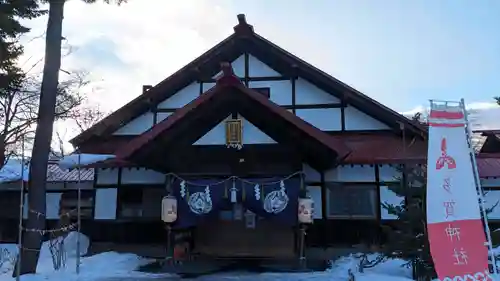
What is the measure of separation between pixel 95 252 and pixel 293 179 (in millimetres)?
6335

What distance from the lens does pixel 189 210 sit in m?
10.2

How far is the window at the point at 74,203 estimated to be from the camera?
53.5 ft

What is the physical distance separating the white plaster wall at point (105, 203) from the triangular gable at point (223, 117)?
3.37 metres

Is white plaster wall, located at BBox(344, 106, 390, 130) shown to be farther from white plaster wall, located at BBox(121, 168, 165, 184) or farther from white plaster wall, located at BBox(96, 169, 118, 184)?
white plaster wall, located at BBox(96, 169, 118, 184)

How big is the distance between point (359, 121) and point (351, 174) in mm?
1601

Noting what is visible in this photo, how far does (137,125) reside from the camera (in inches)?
544

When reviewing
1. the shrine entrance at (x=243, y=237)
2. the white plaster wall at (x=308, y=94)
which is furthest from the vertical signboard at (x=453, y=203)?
the white plaster wall at (x=308, y=94)

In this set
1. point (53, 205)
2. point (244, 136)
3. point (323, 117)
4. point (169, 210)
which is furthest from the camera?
point (53, 205)

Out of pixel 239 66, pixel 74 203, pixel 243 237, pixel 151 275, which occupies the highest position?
pixel 239 66

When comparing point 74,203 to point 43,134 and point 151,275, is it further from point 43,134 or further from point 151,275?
point 151,275

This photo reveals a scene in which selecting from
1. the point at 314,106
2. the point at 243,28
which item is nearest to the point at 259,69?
the point at 243,28

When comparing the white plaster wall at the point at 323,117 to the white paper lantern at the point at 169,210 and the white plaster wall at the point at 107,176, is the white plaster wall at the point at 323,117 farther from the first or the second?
the white plaster wall at the point at 107,176

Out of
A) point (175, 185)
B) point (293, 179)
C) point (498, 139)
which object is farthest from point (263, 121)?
point (498, 139)

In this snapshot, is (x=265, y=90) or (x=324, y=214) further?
(x=265, y=90)
